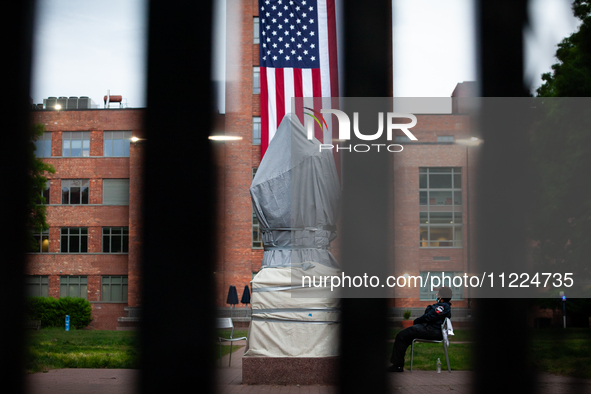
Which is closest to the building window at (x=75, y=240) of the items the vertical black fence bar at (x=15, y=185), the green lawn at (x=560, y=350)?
the vertical black fence bar at (x=15, y=185)

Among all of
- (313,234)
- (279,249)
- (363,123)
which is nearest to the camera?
(363,123)

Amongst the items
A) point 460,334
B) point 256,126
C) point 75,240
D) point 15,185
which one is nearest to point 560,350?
point 460,334

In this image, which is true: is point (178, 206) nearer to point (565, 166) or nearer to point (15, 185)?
point (15, 185)

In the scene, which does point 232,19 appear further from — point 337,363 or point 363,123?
point 337,363

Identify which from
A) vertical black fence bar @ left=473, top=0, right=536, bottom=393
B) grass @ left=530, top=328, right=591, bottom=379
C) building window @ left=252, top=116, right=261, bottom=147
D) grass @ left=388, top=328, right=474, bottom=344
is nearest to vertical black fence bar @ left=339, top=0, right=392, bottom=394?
grass @ left=388, top=328, right=474, bottom=344

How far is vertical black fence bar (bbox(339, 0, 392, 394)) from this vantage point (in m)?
0.94

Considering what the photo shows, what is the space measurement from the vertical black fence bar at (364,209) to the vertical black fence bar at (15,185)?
61 cm

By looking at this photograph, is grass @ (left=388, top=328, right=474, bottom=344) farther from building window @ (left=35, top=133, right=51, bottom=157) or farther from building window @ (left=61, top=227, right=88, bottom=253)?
building window @ (left=61, top=227, right=88, bottom=253)

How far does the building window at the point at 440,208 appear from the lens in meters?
0.95

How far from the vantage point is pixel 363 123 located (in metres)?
0.94

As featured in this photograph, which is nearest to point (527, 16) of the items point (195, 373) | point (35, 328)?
point (195, 373)

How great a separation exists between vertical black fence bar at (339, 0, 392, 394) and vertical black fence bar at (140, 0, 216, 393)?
0.82 feet

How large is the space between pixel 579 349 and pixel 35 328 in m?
1.01

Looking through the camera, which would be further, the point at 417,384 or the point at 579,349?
the point at 417,384
